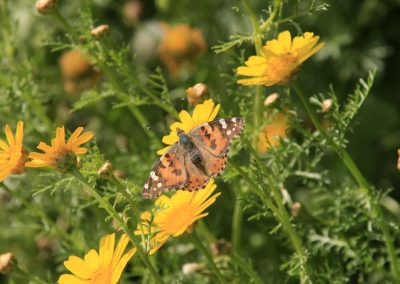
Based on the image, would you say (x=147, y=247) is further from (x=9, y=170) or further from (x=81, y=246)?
(x=81, y=246)

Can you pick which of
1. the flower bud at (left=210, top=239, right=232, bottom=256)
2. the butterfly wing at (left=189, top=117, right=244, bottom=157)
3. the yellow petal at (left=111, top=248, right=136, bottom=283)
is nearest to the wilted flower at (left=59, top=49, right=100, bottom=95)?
the flower bud at (left=210, top=239, right=232, bottom=256)

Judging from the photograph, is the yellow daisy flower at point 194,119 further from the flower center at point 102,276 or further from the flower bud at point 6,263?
the flower bud at point 6,263

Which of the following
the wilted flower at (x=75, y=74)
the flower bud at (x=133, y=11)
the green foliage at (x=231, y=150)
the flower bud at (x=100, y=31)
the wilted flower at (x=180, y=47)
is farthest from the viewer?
the flower bud at (x=133, y=11)

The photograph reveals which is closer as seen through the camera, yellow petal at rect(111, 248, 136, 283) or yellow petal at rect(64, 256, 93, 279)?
yellow petal at rect(111, 248, 136, 283)

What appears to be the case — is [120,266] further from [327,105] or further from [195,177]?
[327,105]

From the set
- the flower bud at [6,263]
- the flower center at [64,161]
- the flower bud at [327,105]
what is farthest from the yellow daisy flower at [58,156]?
the flower bud at [327,105]

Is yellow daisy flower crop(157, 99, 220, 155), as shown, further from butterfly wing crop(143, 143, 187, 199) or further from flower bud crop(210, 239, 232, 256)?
flower bud crop(210, 239, 232, 256)

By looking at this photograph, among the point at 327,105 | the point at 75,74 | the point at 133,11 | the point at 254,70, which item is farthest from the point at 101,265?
the point at 133,11
